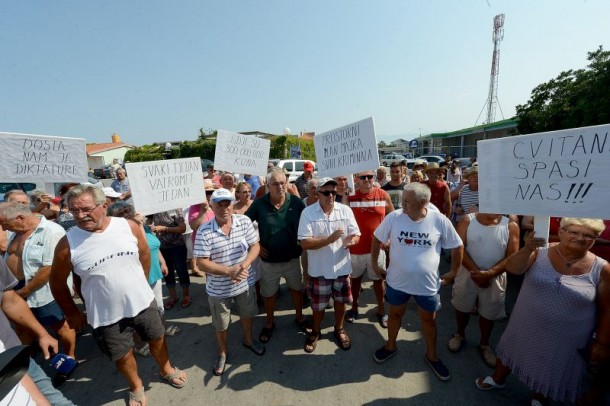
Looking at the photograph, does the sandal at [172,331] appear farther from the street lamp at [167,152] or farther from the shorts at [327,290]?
the street lamp at [167,152]

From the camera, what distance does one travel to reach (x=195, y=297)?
445cm

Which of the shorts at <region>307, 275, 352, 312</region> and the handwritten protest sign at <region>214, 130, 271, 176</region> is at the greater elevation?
the handwritten protest sign at <region>214, 130, 271, 176</region>

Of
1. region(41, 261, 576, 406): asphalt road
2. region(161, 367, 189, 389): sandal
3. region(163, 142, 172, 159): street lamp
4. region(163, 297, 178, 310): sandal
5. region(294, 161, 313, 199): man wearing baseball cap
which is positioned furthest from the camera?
region(163, 142, 172, 159): street lamp

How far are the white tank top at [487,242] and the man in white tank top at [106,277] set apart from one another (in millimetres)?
3109

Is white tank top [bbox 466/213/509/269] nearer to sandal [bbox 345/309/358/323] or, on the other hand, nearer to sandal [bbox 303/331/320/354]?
sandal [bbox 345/309/358/323]

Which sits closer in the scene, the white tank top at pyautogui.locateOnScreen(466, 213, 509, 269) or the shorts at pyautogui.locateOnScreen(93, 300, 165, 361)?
the shorts at pyautogui.locateOnScreen(93, 300, 165, 361)

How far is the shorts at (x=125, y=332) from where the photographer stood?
2.31 metres

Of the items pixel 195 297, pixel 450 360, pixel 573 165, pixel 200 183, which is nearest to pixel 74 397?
pixel 195 297

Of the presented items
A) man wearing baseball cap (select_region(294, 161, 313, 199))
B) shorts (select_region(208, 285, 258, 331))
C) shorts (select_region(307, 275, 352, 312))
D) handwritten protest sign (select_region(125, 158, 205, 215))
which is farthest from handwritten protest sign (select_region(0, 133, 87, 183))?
man wearing baseball cap (select_region(294, 161, 313, 199))

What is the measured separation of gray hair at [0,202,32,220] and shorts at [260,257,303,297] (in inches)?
91.5

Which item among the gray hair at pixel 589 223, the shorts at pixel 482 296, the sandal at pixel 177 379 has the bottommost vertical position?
the sandal at pixel 177 379

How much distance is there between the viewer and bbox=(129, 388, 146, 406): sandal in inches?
99.1

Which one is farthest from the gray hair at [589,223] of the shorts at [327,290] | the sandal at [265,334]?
the sandal at [265,334]

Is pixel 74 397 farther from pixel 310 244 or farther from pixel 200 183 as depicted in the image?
pixel 310 244
